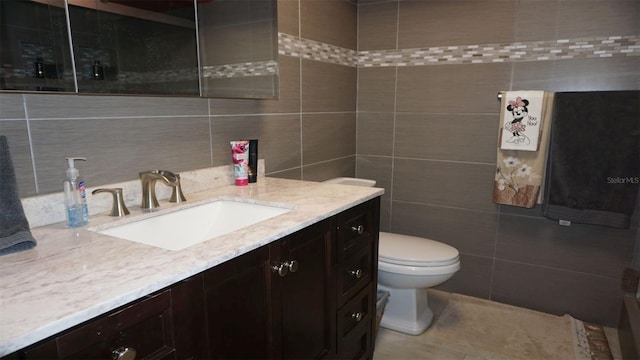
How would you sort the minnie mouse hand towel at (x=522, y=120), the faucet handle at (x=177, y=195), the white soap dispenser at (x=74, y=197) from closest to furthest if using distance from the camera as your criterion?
the white soap dispenser at (x=74, y=197)
the faucet handle at (x=177, y=195)
the minnie mouse hand towel at (x=522, y=120)

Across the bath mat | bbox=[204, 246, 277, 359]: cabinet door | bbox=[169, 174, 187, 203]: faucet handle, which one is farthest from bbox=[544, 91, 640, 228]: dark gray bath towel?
bbox=[169, 174, 187, 203]: faucet handle

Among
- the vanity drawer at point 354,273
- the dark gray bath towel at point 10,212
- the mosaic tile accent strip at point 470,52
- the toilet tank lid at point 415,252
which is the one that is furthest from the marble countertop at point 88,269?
the mosaic tile accent strip at point 470,52

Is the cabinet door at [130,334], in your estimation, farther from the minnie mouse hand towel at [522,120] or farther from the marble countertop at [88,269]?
the minnie mouse hand towel at [522,120]

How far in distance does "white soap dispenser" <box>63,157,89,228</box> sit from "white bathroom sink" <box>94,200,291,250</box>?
7 centimetres

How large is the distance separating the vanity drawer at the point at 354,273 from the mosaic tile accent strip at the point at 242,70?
840 millimetres

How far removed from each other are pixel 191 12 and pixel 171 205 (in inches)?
26.3

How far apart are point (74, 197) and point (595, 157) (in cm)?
220

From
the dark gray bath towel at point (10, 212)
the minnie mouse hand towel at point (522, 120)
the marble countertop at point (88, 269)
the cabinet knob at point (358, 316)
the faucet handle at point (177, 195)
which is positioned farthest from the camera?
the minnie mouse hand towel at point (522, 120)

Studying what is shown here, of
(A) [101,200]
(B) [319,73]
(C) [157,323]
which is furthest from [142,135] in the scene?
(B) [319,73]

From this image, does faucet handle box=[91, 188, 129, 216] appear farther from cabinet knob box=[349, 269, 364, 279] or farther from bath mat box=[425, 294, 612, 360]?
bath mat box=[425, 294, 612, 360]

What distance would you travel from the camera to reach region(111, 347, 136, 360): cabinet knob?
739 mm

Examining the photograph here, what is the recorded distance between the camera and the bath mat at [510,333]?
1.94 metres

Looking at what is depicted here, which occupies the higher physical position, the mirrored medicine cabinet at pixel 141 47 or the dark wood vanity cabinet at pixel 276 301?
the mirrored medicine cabinet at pixel 141 47

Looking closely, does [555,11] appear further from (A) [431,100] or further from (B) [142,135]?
(B) [142,135]
